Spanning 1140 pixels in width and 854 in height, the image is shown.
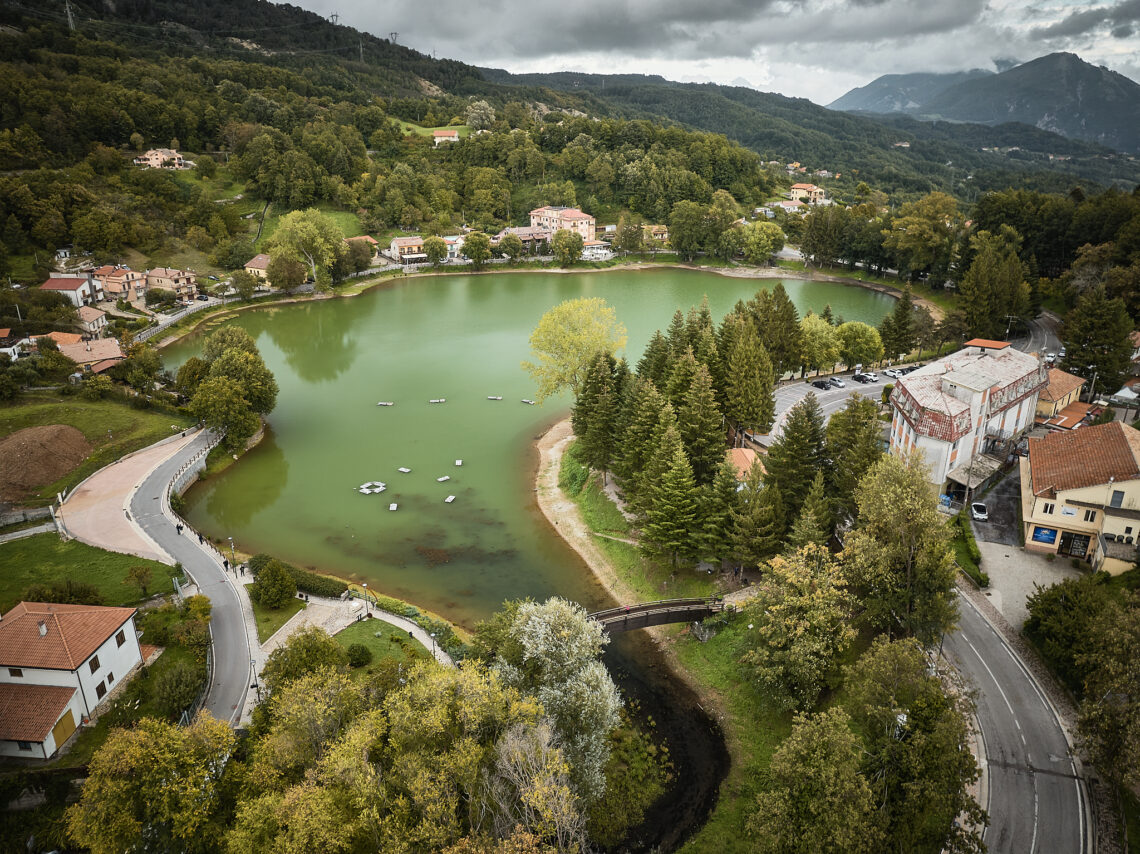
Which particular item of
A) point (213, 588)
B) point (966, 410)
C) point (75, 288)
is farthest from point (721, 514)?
point (75, 288)

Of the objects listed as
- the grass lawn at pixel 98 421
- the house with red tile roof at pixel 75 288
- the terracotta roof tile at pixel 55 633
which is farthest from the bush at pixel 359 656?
the house with red tile roof at pixel 75 288

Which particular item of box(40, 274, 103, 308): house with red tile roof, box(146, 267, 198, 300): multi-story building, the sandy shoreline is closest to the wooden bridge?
the sandy shoreline

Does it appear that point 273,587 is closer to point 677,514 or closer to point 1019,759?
point 677,514

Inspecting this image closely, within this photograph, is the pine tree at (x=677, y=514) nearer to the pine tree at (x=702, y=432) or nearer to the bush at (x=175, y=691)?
the pine tree at (x=702, y=432)

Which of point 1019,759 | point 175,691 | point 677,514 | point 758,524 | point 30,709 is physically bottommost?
point 30,709

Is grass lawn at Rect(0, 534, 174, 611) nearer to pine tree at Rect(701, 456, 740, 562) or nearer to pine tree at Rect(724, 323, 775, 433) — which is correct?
pine tree at Rect(701, 456, 740, 562)
